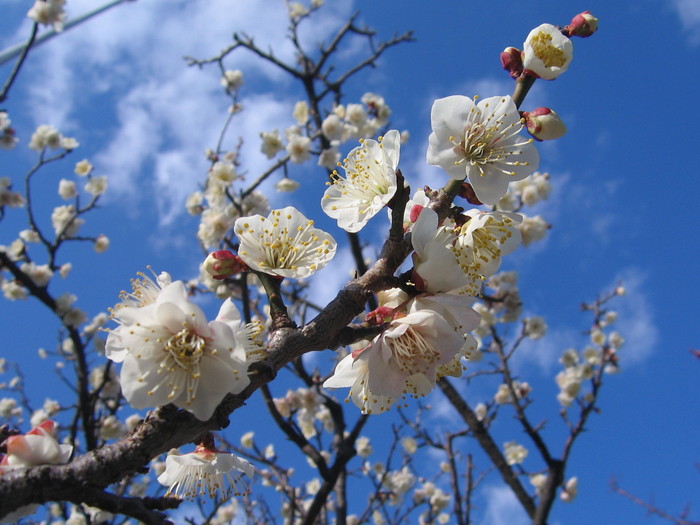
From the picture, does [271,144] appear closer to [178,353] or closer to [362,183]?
[362,183]

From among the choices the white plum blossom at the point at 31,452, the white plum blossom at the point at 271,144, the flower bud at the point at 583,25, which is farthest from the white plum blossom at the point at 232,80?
the white plum blossom at the point at 31,452

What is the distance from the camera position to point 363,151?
1535 millimetres

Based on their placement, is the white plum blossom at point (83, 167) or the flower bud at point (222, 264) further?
the white plum blossom at point (83, 167)

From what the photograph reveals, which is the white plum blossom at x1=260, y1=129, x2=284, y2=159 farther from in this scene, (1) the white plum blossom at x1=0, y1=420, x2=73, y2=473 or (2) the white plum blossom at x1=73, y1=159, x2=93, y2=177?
(1) the white plum blossom at x1=0, y1=420, x2=73, y2=473

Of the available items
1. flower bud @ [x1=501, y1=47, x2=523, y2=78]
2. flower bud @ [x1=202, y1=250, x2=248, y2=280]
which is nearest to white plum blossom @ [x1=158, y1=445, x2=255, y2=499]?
flower bud @ [x1=202, y1=250, x2=248, y2=280]

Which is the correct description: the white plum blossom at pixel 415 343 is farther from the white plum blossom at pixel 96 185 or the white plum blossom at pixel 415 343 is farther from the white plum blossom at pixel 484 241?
the white plum blossom at pixel 96 185

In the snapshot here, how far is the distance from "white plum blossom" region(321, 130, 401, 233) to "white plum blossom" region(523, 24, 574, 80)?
0.45 meters

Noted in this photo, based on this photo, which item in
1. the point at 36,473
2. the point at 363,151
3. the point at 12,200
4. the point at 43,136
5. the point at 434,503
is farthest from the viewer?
the point at 434,503

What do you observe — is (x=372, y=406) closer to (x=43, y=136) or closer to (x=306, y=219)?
(x=306, y=219)

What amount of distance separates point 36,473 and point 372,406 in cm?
75

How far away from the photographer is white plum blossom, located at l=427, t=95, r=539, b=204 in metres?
1.38

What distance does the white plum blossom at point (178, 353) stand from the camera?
94 cm

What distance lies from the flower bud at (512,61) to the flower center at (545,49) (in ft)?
0.17

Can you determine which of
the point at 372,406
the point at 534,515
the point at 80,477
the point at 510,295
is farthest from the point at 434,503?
the point at 80,477
